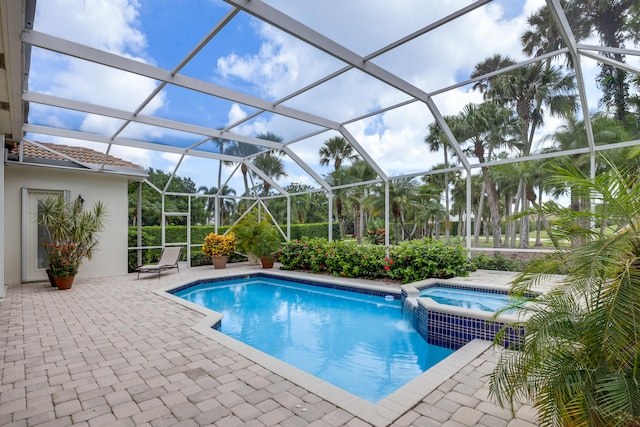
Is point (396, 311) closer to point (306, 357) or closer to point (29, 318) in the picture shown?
point (306, 357)

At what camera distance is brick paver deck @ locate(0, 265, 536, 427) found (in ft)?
8.59

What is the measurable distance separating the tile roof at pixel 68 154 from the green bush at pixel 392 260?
21.5ft

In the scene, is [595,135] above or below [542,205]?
above

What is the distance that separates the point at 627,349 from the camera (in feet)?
5.83

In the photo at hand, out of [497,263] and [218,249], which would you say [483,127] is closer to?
[497,263]

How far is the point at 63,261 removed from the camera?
8.29m

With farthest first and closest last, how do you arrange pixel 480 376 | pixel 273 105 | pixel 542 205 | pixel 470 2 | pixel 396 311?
pixel 273 105 → pixel 396 311 → pixel 470 2 → pixel 480 376 → pixel 542 205

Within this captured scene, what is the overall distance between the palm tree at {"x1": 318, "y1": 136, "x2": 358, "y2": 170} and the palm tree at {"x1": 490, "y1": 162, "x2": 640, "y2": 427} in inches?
756

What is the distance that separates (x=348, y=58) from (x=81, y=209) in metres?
8.46

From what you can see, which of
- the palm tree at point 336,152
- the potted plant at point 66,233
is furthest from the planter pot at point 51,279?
the palm tree at point 336,152

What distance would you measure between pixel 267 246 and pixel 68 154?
259 inches

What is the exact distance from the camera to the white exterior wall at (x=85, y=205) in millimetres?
8891

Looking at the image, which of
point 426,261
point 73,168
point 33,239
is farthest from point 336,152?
point 33,239

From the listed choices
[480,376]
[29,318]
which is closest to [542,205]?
[480,376]
